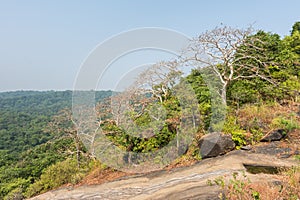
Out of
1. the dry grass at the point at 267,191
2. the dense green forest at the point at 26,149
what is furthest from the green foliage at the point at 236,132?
the dense green forest at the point at 26,149


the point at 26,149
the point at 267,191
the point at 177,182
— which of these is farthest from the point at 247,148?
the point at 26,149

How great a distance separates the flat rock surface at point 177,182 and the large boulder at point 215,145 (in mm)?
195

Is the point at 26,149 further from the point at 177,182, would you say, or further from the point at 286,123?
the point at 286,123

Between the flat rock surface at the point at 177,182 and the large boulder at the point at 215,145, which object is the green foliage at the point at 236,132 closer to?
the large boulder at the point at 215,145

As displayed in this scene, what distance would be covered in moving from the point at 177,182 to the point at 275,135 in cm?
329

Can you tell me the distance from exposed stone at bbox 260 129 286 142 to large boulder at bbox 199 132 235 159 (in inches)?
39.8

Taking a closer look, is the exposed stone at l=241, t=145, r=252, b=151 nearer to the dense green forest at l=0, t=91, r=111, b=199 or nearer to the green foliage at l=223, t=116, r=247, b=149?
the green foliage at l=223, t=116, r=247, b=149

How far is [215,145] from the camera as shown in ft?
18.2

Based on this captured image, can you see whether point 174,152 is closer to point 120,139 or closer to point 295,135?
point 120,139

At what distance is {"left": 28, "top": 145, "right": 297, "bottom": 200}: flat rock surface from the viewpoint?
4016mm

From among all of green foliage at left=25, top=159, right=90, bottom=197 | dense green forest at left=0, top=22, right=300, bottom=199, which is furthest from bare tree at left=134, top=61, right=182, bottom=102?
green foliage at left=25, top=159, right=90, bottom=197

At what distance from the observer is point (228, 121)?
6676 millimetres

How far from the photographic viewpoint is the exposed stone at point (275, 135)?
5.91 meters

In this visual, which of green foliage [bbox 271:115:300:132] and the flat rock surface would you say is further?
green foliage [bbox 271:115:300:132]
